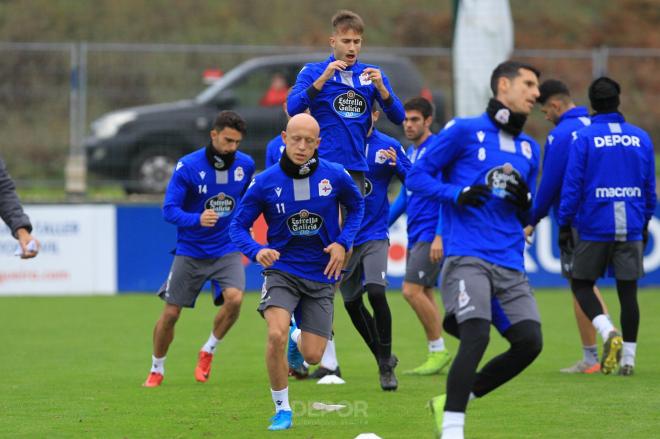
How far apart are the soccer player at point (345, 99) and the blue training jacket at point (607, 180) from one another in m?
1.68

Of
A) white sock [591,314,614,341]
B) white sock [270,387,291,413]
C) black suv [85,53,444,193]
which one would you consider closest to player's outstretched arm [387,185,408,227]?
white sock [591,314,614,341]

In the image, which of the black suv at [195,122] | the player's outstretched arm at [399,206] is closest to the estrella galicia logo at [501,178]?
the player's outstretched arm at [399,206]

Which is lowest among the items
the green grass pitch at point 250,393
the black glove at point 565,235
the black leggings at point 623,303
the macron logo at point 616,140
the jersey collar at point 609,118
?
the green grass pitch at point 250,393

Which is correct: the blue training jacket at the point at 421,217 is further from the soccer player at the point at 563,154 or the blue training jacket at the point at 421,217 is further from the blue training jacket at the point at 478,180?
the blue training jacket at the point at 478,180

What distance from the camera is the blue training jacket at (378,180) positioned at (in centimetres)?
991

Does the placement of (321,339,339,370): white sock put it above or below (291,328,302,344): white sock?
below

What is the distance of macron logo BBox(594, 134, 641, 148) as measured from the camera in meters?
10.1

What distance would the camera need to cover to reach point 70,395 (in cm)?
938

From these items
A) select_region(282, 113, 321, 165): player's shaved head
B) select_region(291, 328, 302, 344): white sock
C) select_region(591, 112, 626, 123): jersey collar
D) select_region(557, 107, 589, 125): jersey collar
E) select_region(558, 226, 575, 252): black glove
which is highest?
select_region(557, 107, 589, 125): jersey collar

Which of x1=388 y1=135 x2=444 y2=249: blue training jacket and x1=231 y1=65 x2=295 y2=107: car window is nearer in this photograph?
x1=388 y1=135 x2=444 y2=249: blue training jacket

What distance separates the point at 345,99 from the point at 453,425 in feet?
10.9

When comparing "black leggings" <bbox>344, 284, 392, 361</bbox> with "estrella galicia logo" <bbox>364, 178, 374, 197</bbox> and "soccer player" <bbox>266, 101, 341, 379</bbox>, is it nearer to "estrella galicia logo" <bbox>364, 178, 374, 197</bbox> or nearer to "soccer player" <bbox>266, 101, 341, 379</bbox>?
"soccer player" <bbox>266, 101, 341, 379</bbox>

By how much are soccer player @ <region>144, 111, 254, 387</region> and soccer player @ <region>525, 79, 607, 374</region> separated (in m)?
2.51

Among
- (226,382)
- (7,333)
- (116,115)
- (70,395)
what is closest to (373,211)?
(226,382)
